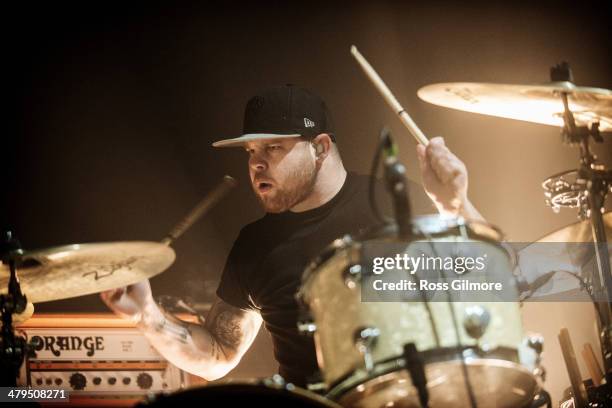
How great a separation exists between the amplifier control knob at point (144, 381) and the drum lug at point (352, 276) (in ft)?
4.39

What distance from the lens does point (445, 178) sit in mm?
2283

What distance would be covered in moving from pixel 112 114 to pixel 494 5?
169 cm

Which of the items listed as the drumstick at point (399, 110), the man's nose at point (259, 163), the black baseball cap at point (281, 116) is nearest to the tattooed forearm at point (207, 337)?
the man's nose at point (259, 163)

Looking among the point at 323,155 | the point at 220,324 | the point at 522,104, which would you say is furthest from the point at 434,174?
the point at 220,324

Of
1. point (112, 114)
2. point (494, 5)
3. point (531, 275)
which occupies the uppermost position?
point (494, 5)

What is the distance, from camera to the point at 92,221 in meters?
3.32

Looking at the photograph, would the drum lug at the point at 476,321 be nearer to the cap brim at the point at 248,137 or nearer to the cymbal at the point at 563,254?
the cymbal at the point at 563,254

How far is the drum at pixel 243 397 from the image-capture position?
1577 millimetres

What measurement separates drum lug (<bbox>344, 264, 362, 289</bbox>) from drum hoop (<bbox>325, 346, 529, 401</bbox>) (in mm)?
188

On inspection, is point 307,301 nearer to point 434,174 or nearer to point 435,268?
point 435,268

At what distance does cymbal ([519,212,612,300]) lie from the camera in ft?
8.59

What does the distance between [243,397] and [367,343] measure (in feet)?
1.04

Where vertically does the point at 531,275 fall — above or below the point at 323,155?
below

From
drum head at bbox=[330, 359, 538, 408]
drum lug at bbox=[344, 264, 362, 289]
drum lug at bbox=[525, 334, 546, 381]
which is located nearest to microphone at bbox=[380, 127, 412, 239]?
drum lug at bbox=[344, 264, 362, 289]
